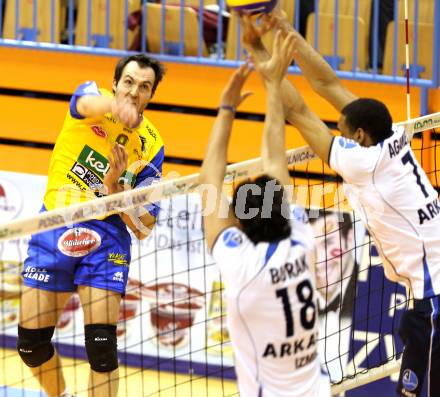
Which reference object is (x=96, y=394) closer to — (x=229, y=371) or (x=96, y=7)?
(x=229, y=371)

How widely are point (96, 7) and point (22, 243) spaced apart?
2.45m

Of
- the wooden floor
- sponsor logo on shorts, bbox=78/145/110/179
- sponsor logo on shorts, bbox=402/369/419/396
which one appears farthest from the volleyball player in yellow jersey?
the wooden floor

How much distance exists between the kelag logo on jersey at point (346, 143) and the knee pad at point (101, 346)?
6.29ft

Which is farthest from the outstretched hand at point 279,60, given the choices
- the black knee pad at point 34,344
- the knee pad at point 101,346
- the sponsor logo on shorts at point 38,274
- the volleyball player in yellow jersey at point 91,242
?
the black knee pad at point 34,344

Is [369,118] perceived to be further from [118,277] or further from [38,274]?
[38,274]

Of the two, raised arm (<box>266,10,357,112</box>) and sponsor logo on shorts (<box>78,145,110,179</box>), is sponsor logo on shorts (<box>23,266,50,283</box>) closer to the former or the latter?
sponsor logo on shorts (<box>78,145,110,179</box>)

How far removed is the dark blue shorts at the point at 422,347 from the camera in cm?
605

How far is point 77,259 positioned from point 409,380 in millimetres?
2223

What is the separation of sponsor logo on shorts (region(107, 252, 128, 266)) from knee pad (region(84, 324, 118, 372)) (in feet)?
1.39

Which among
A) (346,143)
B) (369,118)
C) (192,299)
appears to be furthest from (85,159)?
(192,299)

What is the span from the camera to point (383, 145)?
5.96m

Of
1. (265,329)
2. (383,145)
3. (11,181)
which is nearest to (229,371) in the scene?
(11,181)

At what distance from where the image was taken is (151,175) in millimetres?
7152

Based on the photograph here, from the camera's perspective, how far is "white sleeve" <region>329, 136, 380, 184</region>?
5930 mm
